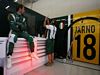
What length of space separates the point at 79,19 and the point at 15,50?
7.98 feet

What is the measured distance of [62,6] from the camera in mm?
4582

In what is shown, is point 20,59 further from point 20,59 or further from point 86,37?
point 86,37

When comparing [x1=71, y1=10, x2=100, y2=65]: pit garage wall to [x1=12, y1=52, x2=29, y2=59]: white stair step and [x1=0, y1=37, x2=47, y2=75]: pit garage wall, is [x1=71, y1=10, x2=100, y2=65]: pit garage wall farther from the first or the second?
[x1=12, y1=52, x2=29, y2=59]: white stair step

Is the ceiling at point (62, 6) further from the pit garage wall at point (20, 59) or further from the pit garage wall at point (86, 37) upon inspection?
the pit garage wall at point (20, 59)

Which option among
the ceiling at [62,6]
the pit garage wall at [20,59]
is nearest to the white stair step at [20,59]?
the pit garage wall at [20,59]

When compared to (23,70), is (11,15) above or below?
above

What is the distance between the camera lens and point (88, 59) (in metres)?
3.59

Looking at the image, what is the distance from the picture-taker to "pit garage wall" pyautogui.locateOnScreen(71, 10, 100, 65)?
136 inches

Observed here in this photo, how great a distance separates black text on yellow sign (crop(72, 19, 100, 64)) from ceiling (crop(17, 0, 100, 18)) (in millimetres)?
594

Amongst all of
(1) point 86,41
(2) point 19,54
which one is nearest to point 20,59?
(2) point 19,54

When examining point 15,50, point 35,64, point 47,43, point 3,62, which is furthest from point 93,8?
point 3,62

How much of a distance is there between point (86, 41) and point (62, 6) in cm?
179

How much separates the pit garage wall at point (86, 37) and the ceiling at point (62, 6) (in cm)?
39

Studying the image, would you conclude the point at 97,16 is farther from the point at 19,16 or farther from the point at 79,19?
the point at 19,16
